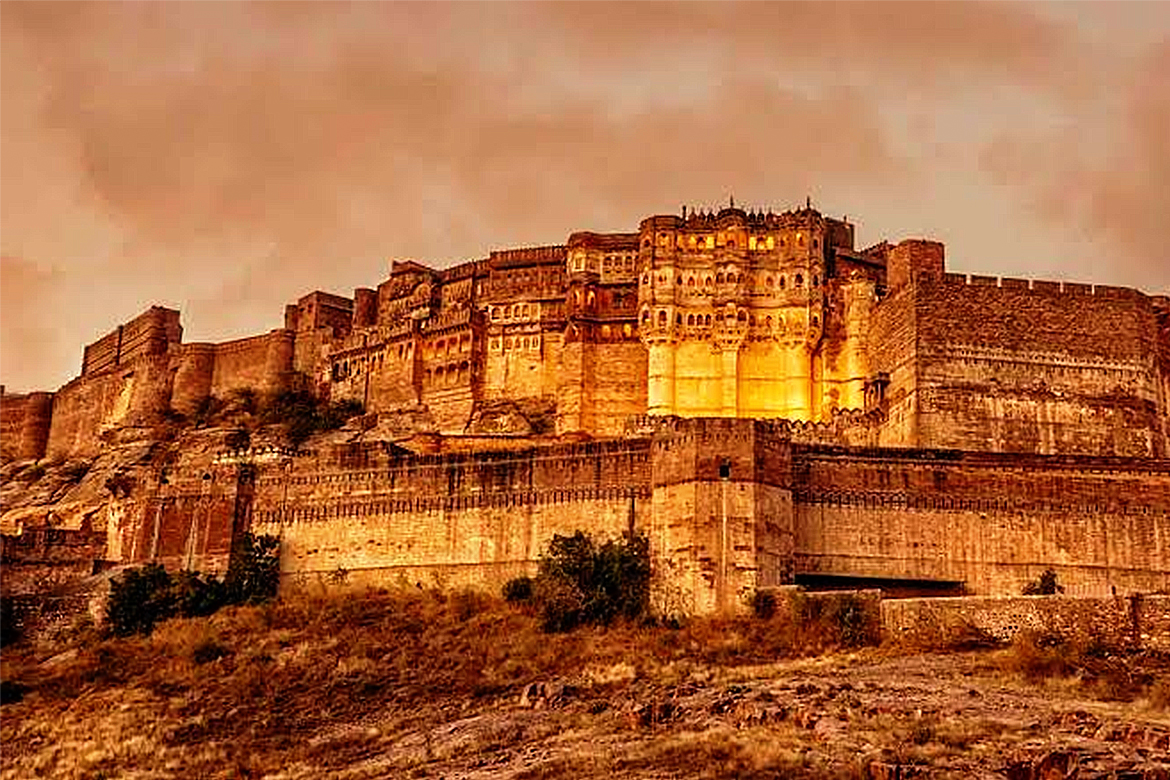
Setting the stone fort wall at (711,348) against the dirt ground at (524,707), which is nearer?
the dirt ground at (524,707)

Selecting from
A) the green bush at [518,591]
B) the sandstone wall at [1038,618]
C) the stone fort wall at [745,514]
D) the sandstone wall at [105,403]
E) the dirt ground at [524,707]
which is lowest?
the dirt ground at [524,707]

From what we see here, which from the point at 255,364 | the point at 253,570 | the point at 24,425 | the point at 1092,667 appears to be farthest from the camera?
the point at 24,425

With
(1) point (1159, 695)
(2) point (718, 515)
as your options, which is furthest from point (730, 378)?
(1) point (1159, 695)

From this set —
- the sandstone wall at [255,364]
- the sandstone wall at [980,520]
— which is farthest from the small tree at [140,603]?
the sandstone wall at [255,364]

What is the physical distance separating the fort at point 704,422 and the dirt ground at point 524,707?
355cm

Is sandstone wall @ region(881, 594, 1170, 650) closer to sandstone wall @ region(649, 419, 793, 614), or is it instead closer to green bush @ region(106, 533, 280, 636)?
sandstone wall @ region(649, 419, 793, 614)

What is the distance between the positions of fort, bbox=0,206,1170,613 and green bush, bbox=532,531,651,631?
2.05 feet

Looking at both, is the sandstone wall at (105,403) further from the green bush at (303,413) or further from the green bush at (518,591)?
the green bush at (518,591)

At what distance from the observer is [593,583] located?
41.6 m

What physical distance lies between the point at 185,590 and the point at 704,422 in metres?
Answer: 14.4

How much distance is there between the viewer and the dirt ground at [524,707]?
27188mm

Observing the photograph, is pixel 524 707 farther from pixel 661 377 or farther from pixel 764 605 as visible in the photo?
pixel 661 377

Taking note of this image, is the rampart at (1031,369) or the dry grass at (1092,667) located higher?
the rampart at (1031,369)

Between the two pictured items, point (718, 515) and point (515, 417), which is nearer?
point (718, 515)
